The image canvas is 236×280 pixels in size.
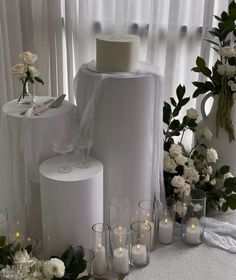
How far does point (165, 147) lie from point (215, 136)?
0.17 meters

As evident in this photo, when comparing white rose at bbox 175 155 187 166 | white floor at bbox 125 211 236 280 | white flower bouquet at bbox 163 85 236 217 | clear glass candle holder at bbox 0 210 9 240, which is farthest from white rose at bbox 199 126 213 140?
clear glass candle holder at bbox 0 210 9 240

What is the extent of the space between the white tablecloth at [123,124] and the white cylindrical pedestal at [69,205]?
78 millimetres

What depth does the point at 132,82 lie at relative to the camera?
4.08 ft

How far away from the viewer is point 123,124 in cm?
128

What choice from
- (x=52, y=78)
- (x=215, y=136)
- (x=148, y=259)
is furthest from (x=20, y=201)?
(x=52, y=78)

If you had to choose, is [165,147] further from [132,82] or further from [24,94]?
[24,94]

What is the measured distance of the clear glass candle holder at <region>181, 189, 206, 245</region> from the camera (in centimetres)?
140

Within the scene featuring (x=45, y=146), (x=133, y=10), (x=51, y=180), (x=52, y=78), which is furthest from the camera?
(x=52, y=78)

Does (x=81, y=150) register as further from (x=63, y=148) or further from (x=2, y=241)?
(x=2, y=241)

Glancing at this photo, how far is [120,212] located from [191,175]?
0.28 meters

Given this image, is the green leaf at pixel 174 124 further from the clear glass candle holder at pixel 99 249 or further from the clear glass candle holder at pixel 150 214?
the clear glass candle holder at pixel 99 249

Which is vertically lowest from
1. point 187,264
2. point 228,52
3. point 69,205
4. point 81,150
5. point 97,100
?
point 187,264

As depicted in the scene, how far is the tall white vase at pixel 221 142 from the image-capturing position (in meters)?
1.51

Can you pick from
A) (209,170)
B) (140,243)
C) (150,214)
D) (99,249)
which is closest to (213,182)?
(209,170)
